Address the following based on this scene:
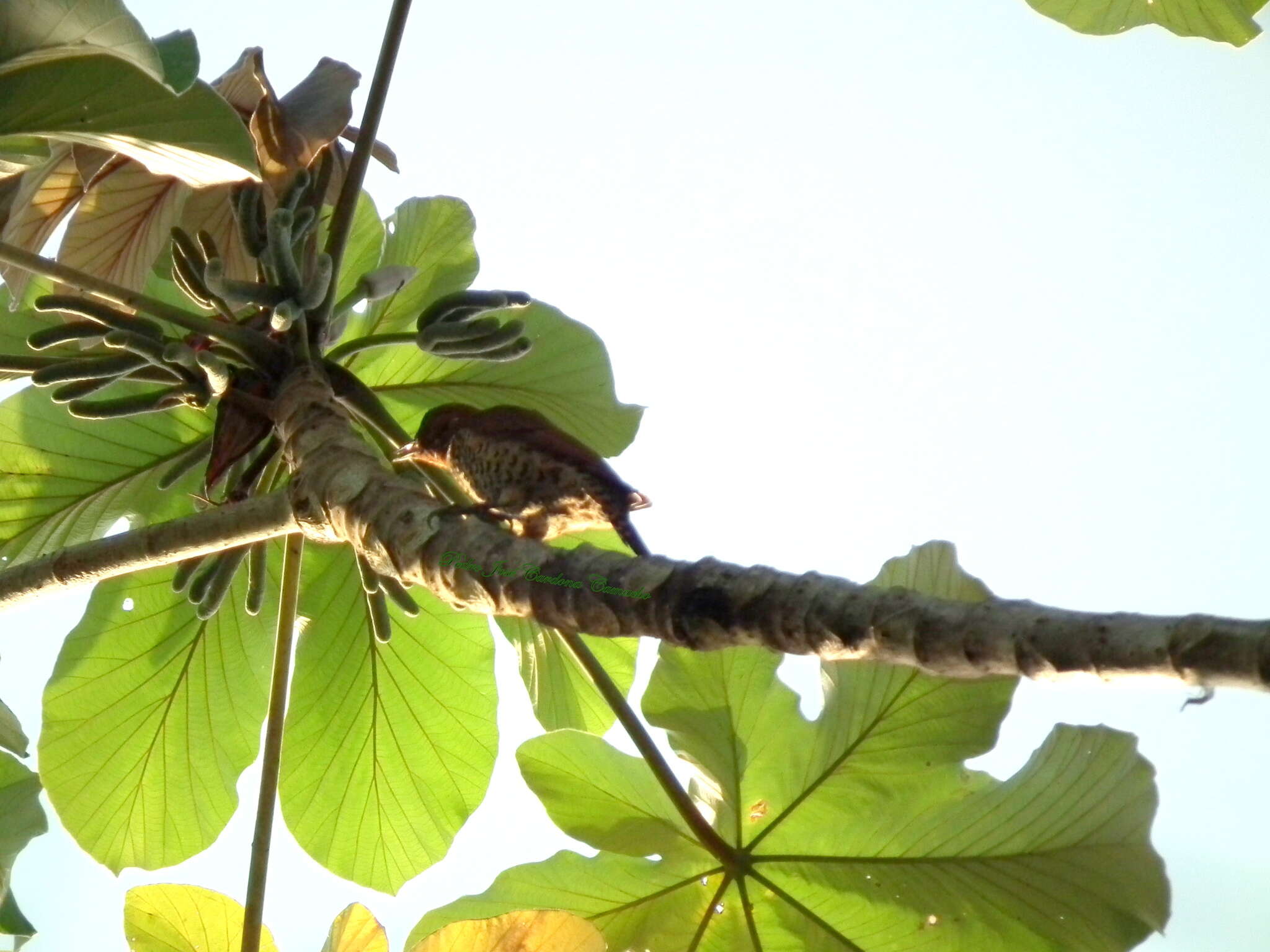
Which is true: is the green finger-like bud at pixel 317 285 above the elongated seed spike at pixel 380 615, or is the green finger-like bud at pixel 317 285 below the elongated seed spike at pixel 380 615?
above

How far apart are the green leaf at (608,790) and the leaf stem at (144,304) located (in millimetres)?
622

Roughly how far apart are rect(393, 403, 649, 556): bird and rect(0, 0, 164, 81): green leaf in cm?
48

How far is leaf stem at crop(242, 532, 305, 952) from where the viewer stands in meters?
1.36

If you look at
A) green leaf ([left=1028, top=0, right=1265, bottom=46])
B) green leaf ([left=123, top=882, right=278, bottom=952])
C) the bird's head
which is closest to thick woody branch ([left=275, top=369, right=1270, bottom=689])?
the bird's head

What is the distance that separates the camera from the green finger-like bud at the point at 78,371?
1287mm

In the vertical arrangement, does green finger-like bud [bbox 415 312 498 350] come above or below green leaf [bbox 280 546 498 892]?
above

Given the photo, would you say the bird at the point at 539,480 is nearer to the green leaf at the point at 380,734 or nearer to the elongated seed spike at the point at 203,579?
the elongated seed spike at the point at 203,579

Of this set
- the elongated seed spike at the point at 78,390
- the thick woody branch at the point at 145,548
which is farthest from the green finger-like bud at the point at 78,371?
the thick woody branch at the point at 145,548

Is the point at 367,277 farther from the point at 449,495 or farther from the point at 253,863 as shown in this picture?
the point at 253,863

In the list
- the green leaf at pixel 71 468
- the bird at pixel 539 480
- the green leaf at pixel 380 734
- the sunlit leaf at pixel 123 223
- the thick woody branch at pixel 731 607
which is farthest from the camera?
the green leaf at pixel 380 734

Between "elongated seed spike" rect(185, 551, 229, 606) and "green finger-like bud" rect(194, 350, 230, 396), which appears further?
"elongated seed spike" rect(185, 551, 229, 606)

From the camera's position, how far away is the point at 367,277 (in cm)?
132

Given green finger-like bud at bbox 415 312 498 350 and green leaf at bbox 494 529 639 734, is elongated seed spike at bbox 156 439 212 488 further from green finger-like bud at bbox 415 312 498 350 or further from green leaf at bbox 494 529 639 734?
green leaf at bbox 494 529 639 734

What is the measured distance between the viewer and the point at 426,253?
185cm
